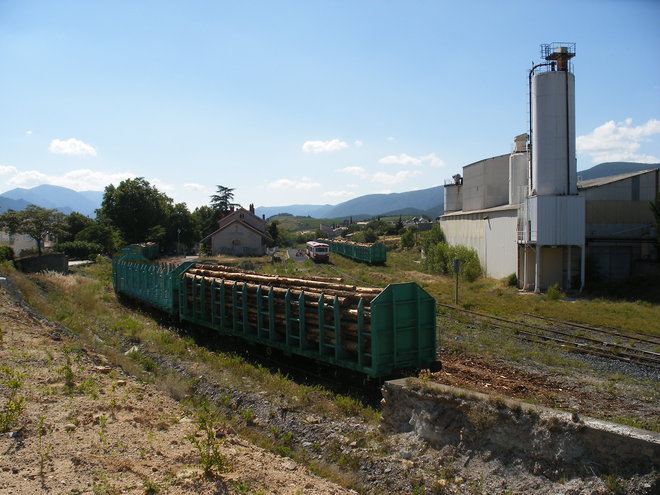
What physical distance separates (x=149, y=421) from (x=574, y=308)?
19326 mm

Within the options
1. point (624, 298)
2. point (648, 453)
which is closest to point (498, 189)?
point (624, 298)

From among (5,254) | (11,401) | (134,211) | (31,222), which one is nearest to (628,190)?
(11,401)

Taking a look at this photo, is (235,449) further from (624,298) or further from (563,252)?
(563,252)

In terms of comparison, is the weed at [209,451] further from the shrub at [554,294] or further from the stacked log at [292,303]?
the shrub at [554,294]

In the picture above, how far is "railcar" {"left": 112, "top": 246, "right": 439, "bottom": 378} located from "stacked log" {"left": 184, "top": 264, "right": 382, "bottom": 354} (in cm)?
2

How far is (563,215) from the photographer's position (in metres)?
26.7

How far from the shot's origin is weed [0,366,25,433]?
710 cm

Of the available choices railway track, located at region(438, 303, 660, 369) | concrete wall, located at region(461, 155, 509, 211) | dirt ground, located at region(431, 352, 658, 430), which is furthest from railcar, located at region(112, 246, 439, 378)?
concrete wall, located at region(461, 155, 509, 211)

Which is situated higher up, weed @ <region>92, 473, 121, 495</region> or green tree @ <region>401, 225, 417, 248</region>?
green tree @ <region>401, 225, 417, 248</region>

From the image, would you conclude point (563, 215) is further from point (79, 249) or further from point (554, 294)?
point (79, 249)

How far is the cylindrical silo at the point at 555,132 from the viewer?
27.4 meters

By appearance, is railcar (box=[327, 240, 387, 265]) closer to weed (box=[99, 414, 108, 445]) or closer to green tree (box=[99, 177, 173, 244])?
green tree (box=[99, 177, 173, 244])

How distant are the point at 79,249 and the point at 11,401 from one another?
4700 centimetres

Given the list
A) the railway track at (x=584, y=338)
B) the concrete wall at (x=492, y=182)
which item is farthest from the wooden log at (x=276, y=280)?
the concrete wall at (x=492, y=182)
